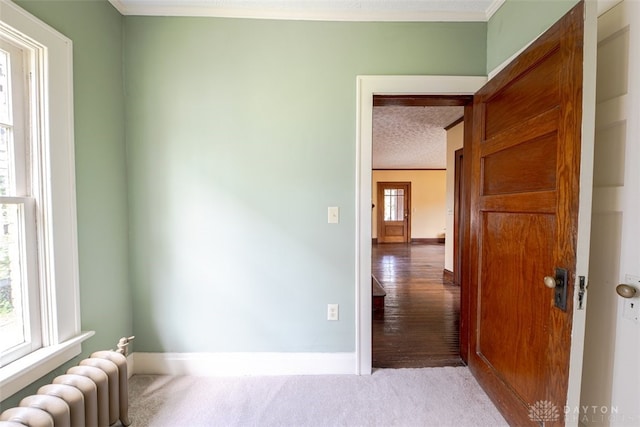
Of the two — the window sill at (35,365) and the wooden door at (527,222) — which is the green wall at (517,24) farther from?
the window sill at (35,365)

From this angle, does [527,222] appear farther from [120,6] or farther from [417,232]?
[417,232]

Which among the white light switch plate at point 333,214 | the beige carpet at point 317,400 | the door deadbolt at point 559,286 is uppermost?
the white light switch plate at point 333,214

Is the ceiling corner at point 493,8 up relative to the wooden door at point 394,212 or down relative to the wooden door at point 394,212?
up

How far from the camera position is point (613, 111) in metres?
1.05

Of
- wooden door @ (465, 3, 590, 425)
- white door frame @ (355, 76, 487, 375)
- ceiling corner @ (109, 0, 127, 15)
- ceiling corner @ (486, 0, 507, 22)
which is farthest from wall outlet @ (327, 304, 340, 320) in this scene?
ceiling corner @ (109, 0, 127, 15)

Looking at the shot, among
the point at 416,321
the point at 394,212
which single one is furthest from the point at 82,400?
the point at 394,212

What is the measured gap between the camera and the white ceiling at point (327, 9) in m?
1.71

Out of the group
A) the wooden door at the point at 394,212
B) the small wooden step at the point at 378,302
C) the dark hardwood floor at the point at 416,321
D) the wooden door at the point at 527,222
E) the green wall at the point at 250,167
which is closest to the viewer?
the wooden door at the point at 527,222

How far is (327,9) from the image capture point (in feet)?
5.79

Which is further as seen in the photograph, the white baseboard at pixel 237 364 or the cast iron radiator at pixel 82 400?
the white baseboard at pixel 237 364

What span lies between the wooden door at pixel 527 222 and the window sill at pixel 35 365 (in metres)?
2.33

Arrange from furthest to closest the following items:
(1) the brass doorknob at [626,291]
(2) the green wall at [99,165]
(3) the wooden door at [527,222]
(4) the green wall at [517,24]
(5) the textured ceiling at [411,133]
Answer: (5) the textured ceiling at [411,133] → (2) the green wall at [99,165] → (4) the green wall at [517,24] → (3) the wooden door at [527,222] → (1) the brass doorknob at [626,291]

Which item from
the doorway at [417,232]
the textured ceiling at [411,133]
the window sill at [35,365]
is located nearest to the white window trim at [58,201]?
the window sill at [35,365]

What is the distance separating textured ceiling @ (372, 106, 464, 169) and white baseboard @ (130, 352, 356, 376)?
8.96 feet
